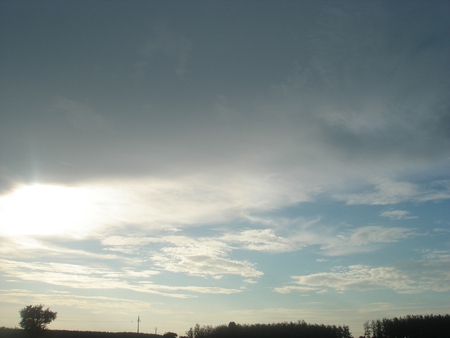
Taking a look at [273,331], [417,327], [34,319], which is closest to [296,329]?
[273,331]

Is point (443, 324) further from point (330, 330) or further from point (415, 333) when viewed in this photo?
point (330, 330)

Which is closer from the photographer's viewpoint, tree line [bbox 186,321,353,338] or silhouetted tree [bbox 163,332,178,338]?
tree line [bbox 186,321,353,338]

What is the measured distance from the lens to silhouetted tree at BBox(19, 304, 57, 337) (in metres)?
120

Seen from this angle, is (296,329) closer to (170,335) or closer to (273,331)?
(273,331)

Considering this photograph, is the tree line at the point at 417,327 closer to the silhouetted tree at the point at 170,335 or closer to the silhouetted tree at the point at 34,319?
the silhouetted tree at the point at 170,335

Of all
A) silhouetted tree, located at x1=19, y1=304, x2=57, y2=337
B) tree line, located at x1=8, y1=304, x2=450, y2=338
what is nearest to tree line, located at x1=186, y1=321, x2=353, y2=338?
tree line, located at x1=8, y1=304, x2=450, y2=338

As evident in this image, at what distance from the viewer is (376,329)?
168 meters

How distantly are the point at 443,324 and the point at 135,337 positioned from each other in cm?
12733

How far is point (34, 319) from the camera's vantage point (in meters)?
121

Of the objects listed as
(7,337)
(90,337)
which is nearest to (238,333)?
(90,337)

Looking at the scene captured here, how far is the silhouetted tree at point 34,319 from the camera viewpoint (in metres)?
120

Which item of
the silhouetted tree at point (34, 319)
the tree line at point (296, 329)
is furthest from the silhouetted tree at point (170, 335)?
the silhouetted tree at point (34, 319)

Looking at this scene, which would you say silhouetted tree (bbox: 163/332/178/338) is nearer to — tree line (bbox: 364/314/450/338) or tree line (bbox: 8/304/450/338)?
tree line (bbox: 8/304/450/338)

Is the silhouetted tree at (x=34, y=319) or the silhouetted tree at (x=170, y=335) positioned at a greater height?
the silhouetted tree at (x=34, y=319)
